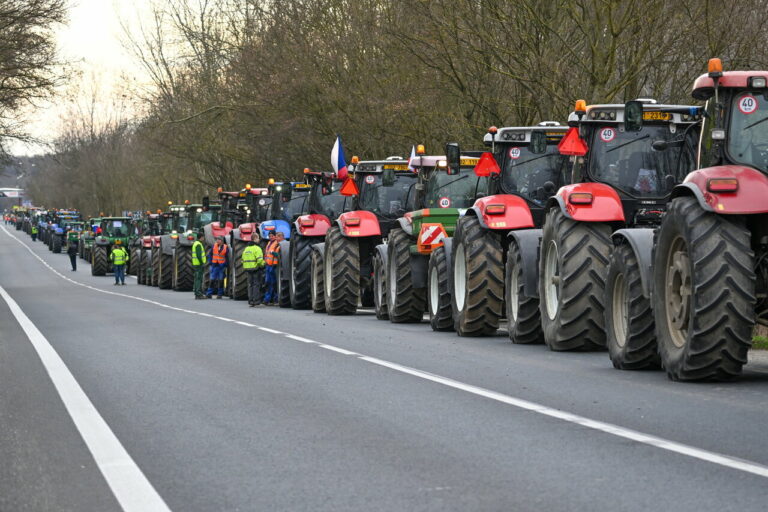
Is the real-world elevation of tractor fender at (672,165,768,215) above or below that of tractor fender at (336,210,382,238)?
above

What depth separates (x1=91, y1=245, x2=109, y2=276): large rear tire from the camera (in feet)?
208

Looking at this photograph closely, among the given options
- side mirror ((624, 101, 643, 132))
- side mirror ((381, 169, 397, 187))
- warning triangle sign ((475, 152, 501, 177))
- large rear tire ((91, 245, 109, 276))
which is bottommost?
large rear tire ((91, 245, 109, 276))

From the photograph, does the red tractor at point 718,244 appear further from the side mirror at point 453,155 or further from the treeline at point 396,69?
the treeline at point 396,69

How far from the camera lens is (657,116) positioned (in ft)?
48.4

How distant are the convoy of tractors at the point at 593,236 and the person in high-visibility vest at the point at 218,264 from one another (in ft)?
31.3

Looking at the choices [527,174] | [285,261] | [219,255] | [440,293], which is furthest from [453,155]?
[219,255]

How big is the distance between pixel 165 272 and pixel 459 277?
28673mm

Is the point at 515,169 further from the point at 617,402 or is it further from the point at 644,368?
the point at 617,402

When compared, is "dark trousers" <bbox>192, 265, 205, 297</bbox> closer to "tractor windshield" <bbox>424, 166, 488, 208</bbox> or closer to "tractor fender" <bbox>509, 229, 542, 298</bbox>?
"tractor windshield" <bbox>424, 166, 488, 208</bbox>

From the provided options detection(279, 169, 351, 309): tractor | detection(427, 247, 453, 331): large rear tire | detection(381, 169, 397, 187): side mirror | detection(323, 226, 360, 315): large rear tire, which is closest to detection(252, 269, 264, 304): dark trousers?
detection(279, 169, 351, 309): tractor

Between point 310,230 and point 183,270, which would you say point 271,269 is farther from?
point 183,270

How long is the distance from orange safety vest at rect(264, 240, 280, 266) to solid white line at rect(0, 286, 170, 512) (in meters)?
16.4

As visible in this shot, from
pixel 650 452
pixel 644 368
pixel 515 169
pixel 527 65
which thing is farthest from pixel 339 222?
pixel 650 452

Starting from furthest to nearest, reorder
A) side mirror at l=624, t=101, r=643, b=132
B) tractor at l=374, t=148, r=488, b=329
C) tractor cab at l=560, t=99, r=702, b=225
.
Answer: tractor at l=374, t=148, r=488, b=329, tractor cab at l=560, t=99, r=702, b=225, side mirror at l=624, t=101, r=643, b=132
